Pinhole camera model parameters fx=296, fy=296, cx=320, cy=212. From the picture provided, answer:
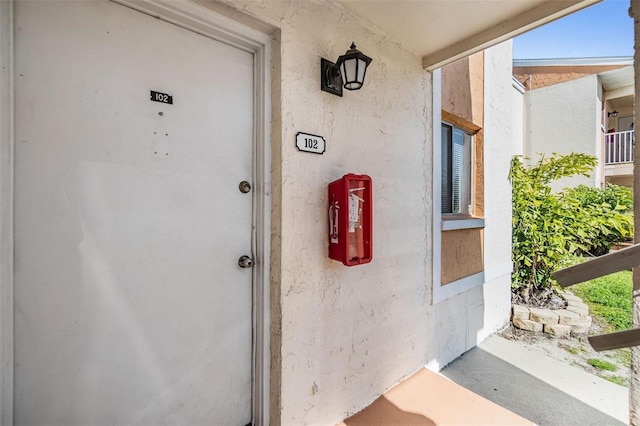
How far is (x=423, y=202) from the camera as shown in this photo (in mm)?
2594

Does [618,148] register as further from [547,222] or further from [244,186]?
[244,186]

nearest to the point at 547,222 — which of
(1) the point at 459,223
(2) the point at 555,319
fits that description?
(2) the point at 555,319

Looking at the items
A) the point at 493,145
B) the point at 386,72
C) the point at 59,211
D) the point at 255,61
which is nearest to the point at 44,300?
the point at 59,211

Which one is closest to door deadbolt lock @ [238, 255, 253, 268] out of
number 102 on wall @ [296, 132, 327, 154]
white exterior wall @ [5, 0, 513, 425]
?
white exterior wall @ [5, 0, 513, 425]

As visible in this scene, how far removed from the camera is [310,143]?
177 cm

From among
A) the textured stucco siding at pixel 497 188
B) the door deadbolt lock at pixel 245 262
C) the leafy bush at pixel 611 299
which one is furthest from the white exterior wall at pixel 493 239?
the door deadbolt lock at pixel 245 262

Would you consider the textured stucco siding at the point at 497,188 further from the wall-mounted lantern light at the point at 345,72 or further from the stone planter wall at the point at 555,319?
the wall-mounted lantern light at the point at 345,72

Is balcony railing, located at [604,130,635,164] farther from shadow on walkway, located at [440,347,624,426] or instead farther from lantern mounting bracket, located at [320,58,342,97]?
lantern mounting bracket, located at [320,58,342,97]

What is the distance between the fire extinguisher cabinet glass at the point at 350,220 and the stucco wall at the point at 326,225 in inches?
3.4

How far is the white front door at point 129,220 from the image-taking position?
1172 mm

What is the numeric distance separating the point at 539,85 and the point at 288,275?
13.1 m

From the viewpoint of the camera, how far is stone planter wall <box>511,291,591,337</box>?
11.7ft

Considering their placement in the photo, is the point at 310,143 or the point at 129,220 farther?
the point at 310,143

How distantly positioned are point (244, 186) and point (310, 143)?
47cm
